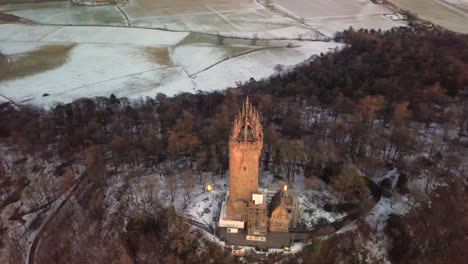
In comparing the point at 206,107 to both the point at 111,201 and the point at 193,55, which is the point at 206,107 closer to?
the point at 111,201

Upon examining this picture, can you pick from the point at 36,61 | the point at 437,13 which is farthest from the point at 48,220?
the point at 437,13

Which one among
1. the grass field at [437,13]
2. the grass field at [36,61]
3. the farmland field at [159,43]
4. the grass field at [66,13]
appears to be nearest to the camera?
the farmland field at [159,43]

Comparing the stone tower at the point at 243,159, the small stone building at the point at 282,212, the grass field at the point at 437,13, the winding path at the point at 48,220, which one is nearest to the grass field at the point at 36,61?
the winding path at the point at 48,220

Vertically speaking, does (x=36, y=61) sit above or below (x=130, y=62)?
below

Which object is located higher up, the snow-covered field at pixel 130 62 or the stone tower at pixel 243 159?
the stone tower at pixel 243 159

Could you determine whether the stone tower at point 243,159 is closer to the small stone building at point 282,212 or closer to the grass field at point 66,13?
the small stone building at point 282,212

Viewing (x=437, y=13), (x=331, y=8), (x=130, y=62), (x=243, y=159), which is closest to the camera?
(x=243, y=159)

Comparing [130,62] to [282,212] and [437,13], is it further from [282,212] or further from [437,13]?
[437,13]
